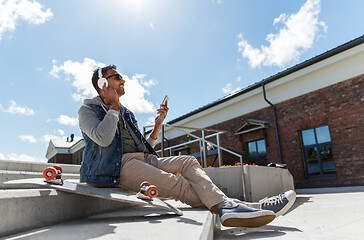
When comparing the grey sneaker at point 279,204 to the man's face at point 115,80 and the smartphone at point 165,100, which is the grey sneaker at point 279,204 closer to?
the smartphone at point 165,100

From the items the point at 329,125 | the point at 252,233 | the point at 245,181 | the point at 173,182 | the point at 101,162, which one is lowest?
the point at 252,233

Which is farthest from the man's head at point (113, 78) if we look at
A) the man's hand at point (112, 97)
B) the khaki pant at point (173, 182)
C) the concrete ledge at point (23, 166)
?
the concrete ledge at point (23, 166)

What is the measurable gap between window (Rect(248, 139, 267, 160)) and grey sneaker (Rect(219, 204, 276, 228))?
8.50 m

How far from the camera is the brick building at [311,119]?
24.1ft

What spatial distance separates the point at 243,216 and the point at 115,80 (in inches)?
62.9

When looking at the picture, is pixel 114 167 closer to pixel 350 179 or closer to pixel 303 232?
pixel 303 232

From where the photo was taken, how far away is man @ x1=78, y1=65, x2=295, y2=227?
5.86 ft

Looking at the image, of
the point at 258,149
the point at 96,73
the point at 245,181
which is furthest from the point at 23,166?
the point at 258,149

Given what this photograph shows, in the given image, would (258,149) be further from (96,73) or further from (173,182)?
(96,73)

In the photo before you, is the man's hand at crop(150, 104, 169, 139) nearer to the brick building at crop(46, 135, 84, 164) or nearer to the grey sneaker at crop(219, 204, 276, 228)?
the grey sneaker at crop(219, 204, 276, 228)

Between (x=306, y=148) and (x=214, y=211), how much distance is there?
26.0ft

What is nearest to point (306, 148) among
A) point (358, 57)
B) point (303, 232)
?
point (358, 57)

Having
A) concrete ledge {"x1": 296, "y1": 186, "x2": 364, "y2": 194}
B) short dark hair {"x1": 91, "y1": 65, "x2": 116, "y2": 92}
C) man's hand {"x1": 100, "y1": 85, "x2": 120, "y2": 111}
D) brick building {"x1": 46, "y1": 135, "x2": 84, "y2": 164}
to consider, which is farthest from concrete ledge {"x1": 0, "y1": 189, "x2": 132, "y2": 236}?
brick building {"x1": 46, "y1": 135, "x2": 84, "y2": 164}

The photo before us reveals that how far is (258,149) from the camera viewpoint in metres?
10.1
